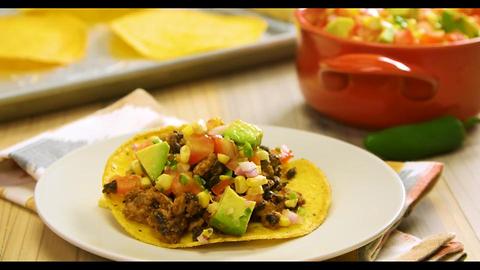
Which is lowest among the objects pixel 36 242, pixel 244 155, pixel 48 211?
pixel 36 242

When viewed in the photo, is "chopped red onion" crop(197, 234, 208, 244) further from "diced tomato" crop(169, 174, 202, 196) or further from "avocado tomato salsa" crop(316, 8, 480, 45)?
"avocado tomato salsa" crop(316, 8, 480, 45)

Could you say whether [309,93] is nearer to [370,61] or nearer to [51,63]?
[370,61]

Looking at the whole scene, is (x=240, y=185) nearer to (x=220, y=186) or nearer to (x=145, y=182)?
(x=220, y=186)

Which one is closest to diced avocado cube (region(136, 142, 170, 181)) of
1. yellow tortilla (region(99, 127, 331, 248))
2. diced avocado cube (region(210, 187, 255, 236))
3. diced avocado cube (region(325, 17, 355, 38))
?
yellow tortilla (region(99, 127, 331, 248))

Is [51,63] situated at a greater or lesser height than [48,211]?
lesser

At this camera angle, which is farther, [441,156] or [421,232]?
[441,156]

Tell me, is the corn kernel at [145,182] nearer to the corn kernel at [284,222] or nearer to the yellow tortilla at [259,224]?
the yellow tortilla at [259,224]

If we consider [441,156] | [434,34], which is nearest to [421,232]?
[441,156]
